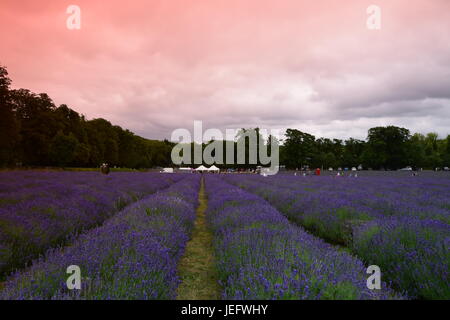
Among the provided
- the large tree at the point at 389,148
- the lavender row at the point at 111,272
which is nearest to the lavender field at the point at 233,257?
the lavender row at the point at 111,272

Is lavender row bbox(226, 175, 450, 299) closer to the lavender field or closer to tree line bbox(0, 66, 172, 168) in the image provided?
the lavender field

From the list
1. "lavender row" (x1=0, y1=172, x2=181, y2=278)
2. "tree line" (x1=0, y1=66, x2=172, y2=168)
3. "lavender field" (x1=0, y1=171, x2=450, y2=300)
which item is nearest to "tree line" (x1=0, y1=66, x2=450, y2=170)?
"tree line" (x1=0, y1=66, x2=172, y2=168)

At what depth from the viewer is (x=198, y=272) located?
11.7 ft

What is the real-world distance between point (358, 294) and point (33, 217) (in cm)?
471

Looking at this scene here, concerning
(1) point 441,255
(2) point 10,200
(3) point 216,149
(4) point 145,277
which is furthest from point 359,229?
(3) point 216,149

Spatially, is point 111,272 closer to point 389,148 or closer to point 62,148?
point 62,148

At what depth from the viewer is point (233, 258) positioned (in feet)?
9.61

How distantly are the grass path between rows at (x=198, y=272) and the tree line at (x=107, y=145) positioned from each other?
17.4 metres

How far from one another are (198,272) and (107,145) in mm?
51153

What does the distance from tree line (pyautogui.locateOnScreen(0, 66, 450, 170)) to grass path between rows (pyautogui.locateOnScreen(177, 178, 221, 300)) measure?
57.2 feet

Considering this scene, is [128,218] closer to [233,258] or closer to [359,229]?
[233,258]

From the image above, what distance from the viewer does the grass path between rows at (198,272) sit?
2883 mm

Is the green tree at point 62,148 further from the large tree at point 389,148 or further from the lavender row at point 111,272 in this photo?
the large tree at point 389,148

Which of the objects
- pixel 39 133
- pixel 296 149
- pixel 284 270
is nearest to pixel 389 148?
pixel 296 149
